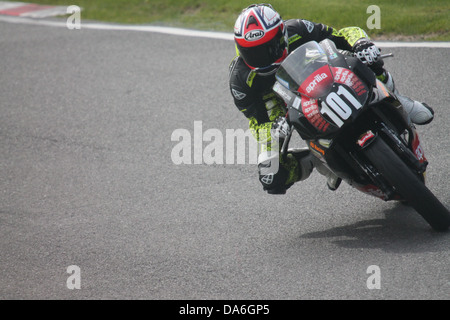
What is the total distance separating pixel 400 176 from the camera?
400 centimetres

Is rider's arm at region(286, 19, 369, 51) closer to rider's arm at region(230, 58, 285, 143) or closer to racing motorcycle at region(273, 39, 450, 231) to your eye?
rider's arm at region(230, 58, 285, 143)

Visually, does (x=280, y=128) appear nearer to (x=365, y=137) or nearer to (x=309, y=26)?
(x=365, y=137)

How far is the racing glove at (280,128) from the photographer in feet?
14.8

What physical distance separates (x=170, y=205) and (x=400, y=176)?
2362 mm

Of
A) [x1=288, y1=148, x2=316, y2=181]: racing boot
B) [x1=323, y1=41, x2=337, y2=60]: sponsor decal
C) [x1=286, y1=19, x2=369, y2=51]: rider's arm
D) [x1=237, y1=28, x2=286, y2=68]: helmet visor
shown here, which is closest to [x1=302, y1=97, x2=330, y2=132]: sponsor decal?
[x1=323, y1=41, x2=337, y2=60]: sponsor decal

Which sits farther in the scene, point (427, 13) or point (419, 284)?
point (427, 13)

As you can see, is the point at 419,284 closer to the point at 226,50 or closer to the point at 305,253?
the point at 305,253

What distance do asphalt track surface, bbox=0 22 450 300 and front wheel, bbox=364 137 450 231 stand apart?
327mm

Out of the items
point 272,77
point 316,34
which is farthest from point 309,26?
point 272,77

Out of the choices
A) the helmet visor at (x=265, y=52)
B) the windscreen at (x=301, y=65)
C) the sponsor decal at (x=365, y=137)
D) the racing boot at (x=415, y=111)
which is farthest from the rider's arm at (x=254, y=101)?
the sponsor decal at (x=365, y=137)

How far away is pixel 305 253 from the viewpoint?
458 cm

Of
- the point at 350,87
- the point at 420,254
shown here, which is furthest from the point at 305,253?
the point at 350,87

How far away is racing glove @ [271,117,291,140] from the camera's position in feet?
14.8

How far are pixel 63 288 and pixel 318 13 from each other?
20.2 ft
